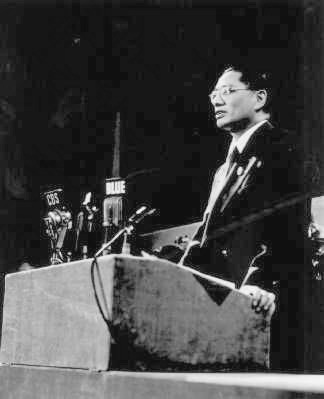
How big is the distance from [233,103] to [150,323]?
61.4 inches

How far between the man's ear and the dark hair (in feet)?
0.04

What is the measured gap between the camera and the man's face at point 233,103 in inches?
150

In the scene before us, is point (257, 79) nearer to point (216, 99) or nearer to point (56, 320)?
point (216, 99)

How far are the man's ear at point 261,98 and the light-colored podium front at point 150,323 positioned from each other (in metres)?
1.15

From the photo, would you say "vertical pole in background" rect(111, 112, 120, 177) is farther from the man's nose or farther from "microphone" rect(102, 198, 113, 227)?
the man's nose

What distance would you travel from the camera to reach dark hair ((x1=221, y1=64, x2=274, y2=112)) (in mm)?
3704

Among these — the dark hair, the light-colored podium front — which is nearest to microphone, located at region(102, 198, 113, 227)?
the dark hair

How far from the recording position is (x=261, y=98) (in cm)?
373

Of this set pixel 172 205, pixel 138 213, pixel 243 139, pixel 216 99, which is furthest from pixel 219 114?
pixel 138 213

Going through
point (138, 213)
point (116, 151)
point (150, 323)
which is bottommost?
point (150, 323)

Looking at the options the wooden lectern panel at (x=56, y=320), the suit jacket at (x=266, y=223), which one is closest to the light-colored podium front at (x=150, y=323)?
the wooden lectern panel at (x=56, y=320)

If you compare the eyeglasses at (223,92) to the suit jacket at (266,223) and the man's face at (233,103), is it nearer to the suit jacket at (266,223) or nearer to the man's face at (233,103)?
the man's face at (233,103)

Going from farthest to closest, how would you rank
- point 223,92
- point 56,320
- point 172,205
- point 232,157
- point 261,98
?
point 172,205 < point 223,92 < point 232,157 < point 261,98 < point 56,320

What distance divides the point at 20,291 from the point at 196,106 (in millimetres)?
1518
